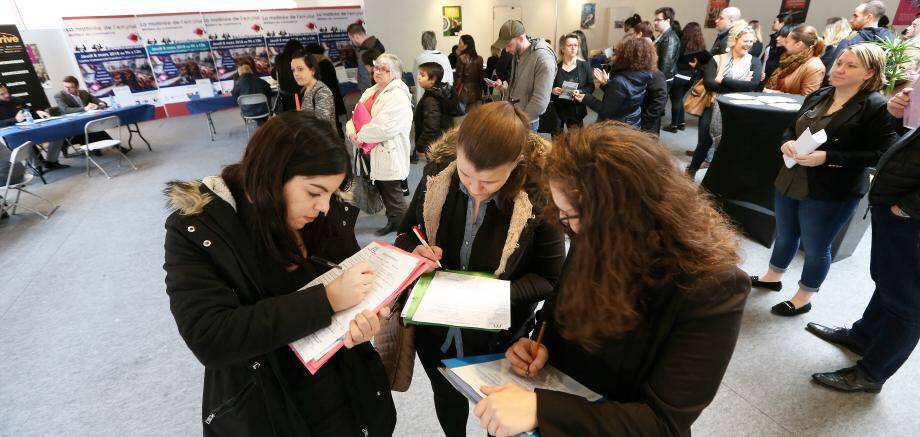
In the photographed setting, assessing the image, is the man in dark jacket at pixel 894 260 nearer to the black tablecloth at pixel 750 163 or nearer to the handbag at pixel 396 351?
the black tablecloth at pixel 750 163

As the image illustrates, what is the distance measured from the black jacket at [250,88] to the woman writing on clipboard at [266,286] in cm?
617

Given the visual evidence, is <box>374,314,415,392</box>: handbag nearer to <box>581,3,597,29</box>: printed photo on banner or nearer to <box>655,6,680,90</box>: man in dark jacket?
<box>655,6,680,90</box>: man in dark jacket

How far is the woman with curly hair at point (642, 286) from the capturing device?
2.41 ft

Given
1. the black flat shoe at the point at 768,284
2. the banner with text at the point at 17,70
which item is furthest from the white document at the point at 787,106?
the banner with text at the point at 17,70

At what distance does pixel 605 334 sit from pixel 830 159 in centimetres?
207

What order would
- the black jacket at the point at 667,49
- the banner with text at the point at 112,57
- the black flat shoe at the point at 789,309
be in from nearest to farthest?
the black flat shoe at the point at 789,309
the black jacket at the point at 667,49
the banner with text at the point at 112,57

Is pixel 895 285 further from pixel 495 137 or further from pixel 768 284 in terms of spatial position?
pixel 495 137

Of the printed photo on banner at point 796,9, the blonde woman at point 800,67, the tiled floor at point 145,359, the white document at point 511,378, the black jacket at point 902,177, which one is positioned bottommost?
the tiled floor at point 145,359

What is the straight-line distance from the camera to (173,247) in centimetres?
92

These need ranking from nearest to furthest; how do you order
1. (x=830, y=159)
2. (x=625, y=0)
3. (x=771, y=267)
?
(x=830, y=159), (x=771, y=267), (x=625, y=0)

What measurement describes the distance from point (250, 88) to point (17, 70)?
3.57 m

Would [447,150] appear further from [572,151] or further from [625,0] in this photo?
[625,0]

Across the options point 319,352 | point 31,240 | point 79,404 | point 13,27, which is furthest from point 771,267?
point 13,27

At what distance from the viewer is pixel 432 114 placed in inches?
161
